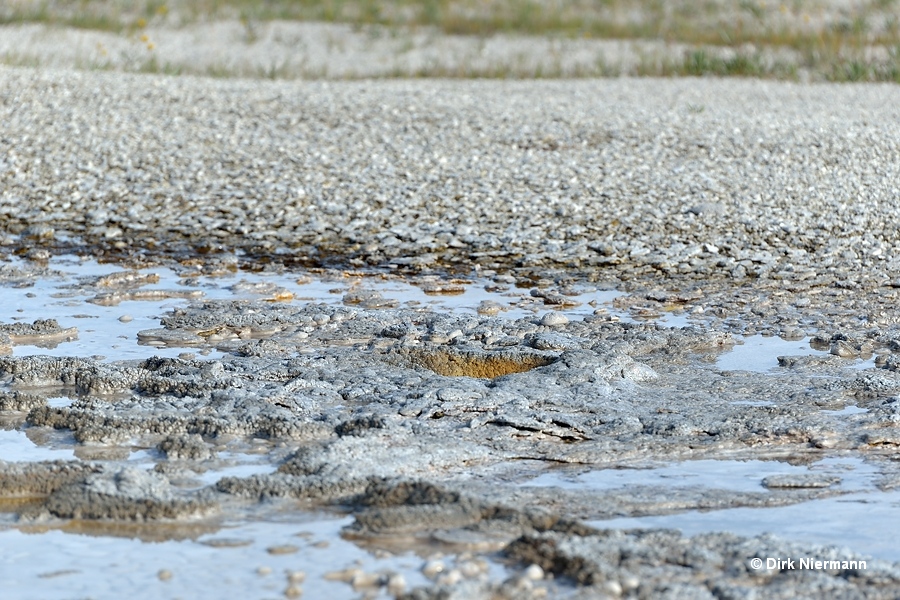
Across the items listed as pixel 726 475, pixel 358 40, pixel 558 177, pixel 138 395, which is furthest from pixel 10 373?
pixel 358 40

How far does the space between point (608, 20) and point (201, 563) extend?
16.4 meters

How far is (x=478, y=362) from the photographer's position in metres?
4.71

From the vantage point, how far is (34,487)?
3.34 meters

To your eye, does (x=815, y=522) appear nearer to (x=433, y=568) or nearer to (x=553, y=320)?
(x=433, y=568)

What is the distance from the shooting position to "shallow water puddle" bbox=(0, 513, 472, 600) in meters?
2.78

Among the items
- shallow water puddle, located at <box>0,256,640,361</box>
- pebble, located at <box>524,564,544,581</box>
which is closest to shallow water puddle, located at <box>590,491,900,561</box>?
pebble, located at <box>524,564,544,581</box>

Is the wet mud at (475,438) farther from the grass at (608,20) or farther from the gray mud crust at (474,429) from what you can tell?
the grass at (608,20)

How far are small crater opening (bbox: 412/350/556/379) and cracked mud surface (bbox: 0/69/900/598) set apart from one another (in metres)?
0.01

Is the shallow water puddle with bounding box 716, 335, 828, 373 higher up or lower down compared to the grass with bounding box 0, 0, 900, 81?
lower down

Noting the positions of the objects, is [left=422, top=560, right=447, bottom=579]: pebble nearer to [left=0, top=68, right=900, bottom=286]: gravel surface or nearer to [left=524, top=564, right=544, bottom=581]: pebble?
[left=524, top=564, right=544, bottom=581]: pebble

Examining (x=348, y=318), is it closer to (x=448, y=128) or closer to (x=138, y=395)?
(x=138, y=395)

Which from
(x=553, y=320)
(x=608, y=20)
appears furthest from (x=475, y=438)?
(x=608, y=20)

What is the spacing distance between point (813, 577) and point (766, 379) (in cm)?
177

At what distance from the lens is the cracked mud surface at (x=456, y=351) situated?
3.03 metres
